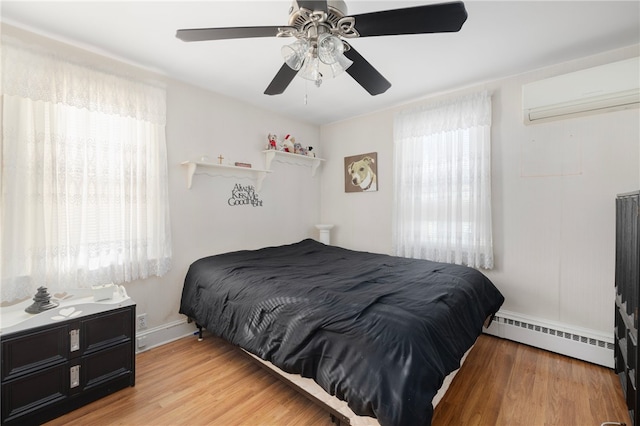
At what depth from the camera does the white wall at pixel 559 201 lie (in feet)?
7.12

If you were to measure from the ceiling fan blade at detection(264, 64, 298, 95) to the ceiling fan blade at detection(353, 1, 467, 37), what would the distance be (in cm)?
52

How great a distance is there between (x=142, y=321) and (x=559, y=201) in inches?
147

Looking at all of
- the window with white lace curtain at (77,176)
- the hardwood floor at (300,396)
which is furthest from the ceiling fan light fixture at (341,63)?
the hardwood floor at (300,396)

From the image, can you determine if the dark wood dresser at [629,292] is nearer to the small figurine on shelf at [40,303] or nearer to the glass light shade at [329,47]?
the glass light shade at [329,47]

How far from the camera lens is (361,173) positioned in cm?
367

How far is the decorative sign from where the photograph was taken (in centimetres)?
312

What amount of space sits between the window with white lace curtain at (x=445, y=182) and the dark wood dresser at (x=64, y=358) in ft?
8.80

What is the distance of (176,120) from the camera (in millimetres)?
2652

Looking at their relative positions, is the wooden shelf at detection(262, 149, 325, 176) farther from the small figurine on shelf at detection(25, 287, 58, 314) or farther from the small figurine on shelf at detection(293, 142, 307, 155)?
the small figurine on shelf at detection(25, 287, 58, 314)

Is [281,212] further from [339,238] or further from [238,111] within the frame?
[238,111]

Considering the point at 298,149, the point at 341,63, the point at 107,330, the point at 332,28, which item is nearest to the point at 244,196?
the point at 298,149

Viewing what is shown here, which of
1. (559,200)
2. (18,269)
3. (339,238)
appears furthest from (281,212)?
(559,200)

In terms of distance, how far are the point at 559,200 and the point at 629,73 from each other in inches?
38.8

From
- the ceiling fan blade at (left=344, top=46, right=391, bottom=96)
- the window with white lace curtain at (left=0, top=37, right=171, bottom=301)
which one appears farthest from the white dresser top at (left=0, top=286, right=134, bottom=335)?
the ceiling fan blade at (left=344, top=46, right=391, bottom=96)
